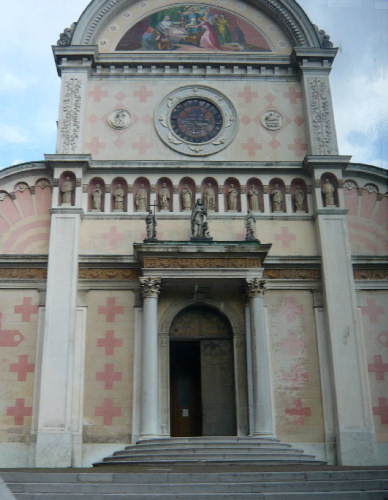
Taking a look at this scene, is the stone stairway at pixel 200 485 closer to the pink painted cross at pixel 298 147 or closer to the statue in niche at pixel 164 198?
the statue in niche at pixel 164 198

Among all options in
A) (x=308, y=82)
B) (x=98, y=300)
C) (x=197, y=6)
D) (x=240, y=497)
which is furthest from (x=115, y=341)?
(x=197, y=6)

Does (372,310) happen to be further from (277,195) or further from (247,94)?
(247,94)

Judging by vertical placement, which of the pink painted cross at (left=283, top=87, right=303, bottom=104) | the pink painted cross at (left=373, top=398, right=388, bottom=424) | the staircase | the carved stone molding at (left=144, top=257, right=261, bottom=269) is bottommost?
the staircase

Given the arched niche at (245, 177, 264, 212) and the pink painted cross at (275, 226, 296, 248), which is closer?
the pink painted cross at (275, 226, 296, 248)

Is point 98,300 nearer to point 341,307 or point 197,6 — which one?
point 341,307

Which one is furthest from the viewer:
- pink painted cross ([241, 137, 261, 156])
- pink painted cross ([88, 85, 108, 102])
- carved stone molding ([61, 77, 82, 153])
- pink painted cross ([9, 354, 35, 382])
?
pink painted cross ([88, 85, 108, 102])

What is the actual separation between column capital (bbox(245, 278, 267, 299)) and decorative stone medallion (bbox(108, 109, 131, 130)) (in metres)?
7.24

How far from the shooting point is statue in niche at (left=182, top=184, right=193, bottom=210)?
20.5 m

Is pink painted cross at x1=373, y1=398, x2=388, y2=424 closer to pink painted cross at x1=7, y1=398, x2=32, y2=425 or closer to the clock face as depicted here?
pink painted cross at x1=7, y1=398, x2=32, y2=425

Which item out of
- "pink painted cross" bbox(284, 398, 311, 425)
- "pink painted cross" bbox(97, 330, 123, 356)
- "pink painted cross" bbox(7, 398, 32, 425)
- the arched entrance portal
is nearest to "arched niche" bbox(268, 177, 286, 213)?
the arched entrance portal

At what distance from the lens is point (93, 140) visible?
2148 cm

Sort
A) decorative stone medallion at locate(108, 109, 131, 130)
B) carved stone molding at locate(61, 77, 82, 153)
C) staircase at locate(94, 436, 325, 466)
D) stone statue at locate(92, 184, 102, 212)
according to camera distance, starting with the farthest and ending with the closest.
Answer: decorative stone medallion at locate(108, 109, 131, 130) → carved stone molding at locate(61, 77, 82, 153) → stone statue at locate(92, 184, 102, 212) → staircase at locate(94, 436, 325, 466)

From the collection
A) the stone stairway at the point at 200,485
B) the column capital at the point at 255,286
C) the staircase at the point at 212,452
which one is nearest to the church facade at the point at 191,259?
the column capital at the point at 255,286

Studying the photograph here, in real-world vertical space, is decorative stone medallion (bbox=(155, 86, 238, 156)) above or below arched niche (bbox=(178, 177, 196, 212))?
above
